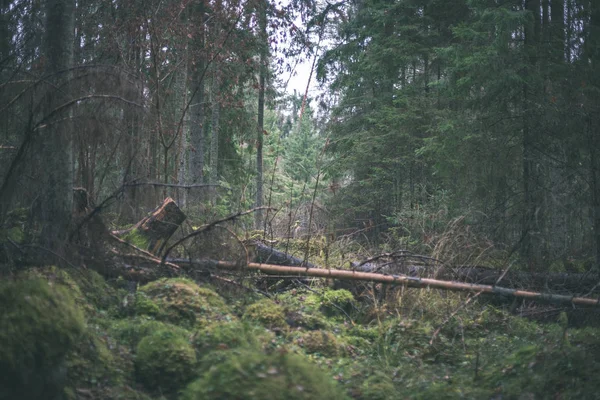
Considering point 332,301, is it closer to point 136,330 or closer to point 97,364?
point 136,330

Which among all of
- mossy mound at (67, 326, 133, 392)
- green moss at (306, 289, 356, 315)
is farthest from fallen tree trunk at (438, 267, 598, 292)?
mossy mound at (67, 326, 133, 392)

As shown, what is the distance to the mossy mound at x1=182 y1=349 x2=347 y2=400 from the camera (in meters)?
2.81

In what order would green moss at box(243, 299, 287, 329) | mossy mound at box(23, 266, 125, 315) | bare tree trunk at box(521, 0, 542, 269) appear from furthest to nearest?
bare tree trunk at box(521, 0, 542, 269)
green moss at box(243, 299, 287, 329)
mossy mound at box(23, 266, 125, 315)

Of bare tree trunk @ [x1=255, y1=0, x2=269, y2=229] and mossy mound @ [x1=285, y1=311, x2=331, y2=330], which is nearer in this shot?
mossy mound @ [x1=285, y1=311, x2=331, y2=330]

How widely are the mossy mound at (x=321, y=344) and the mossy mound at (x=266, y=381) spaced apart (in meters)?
2.76

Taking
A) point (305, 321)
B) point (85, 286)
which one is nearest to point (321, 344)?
point (305, 321)

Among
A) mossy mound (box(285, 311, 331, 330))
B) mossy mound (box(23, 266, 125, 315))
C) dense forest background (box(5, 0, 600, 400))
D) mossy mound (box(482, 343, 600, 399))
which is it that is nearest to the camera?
dense forest background (box(5, 0, 600, 400))

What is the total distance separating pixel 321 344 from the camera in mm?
5863

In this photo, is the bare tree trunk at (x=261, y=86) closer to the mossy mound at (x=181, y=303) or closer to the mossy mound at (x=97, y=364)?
the mossy mound at (x=181, y=303)

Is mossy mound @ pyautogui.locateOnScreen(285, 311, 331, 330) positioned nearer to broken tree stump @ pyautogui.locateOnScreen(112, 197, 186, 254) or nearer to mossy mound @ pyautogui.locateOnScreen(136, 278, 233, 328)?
mossy mound @ pyautogui.locateOnScreen(136, 278, 233, 328)

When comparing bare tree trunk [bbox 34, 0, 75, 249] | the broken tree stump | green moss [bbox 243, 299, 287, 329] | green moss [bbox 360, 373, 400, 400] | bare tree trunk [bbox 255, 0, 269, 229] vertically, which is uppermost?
bare tree trunk [bbox 255, 0, 269, 229]

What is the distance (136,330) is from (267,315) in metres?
1.81

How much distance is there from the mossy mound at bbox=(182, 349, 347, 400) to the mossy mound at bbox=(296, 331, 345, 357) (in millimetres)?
2765

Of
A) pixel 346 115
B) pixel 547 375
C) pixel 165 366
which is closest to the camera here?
pixel 165 366
